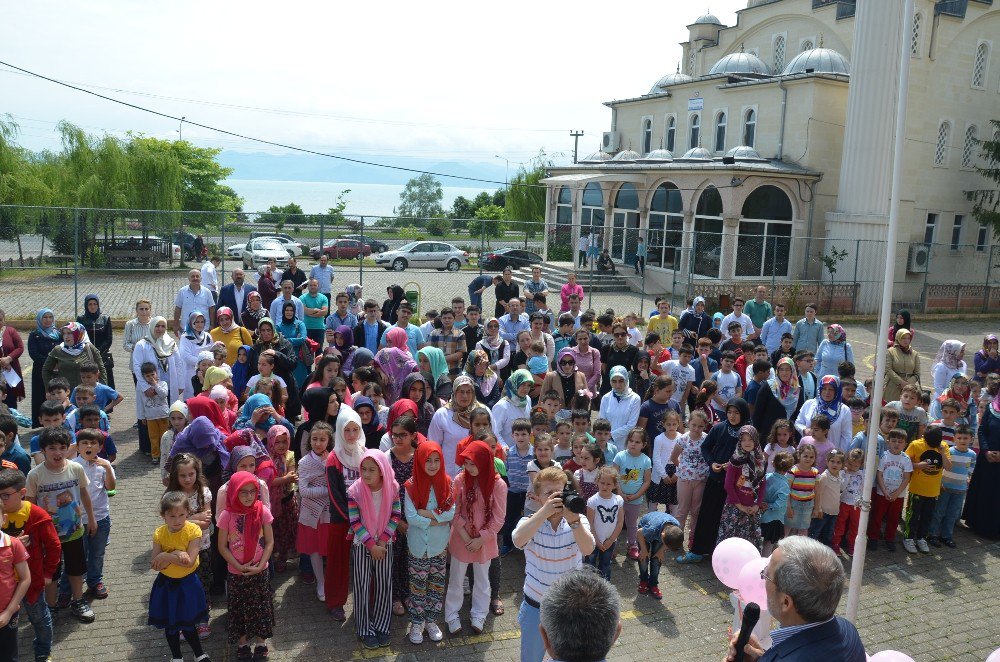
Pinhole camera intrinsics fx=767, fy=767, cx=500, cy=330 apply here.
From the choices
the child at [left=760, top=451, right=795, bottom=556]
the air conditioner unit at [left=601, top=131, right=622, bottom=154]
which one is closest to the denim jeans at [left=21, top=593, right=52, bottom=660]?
the child at [left=760, top=451, right=795, bottom=556]

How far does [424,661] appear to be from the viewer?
18.9 feet

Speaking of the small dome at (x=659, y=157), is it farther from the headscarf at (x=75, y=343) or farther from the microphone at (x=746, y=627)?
the microphone at (x=746, y=627)

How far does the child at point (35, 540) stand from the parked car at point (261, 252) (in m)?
25.0

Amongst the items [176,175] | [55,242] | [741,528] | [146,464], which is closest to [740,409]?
[741,528]

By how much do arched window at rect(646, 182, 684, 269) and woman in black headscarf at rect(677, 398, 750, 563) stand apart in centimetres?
2113

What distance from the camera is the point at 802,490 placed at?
7.46 metres

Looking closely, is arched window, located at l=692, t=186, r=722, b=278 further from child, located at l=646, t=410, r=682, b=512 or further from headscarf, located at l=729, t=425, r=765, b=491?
headscarf, located at l=729, t=425, r=765, b=491

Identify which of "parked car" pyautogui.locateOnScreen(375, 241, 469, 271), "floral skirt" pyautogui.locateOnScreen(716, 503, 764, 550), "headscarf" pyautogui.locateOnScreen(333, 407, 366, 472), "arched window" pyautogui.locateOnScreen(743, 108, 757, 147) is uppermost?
"arched window" pyautogui.locateOnScreen(743, 108, 757, 147)

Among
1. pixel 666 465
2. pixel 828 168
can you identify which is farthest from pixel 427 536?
pixel 828 168

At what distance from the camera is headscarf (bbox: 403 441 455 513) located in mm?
5778

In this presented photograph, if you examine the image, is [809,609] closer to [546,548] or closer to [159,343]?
[546,548]

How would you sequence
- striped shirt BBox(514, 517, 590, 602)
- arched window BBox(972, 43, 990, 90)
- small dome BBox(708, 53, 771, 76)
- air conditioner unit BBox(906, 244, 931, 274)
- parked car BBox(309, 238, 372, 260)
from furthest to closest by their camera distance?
small dome BBox(708, 53, 771, 76), parked car BBox(309, 238, 372, 260), arched window BBox(972, 43, 990, 90), air conditioner unit BBox(906, 244, 931, 274), striped shirt BBox(514, 517, 590, 602)

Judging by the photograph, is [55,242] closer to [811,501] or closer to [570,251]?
[570,251]

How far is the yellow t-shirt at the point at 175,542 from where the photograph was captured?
211 inches
